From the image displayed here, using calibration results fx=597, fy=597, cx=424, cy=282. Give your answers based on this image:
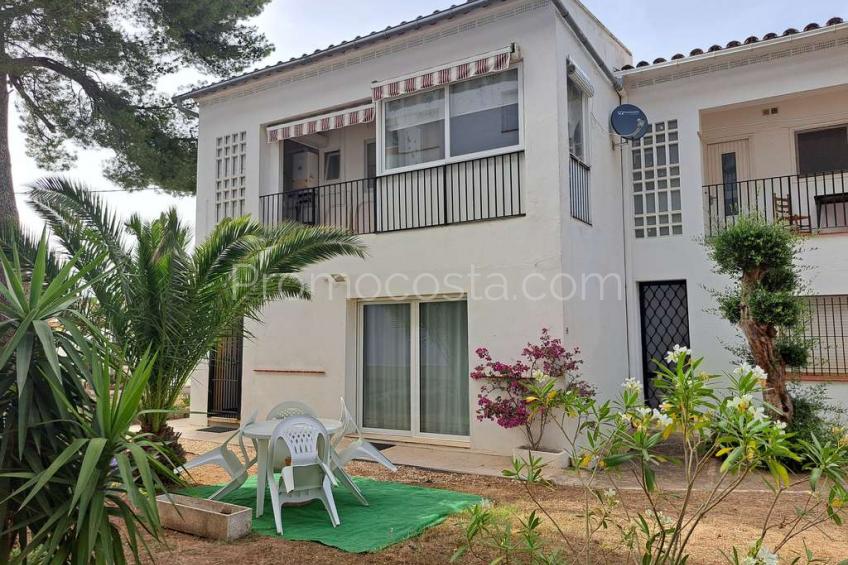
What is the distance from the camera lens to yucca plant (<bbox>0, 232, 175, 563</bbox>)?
316 centimetres

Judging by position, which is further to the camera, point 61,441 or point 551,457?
point 551,457

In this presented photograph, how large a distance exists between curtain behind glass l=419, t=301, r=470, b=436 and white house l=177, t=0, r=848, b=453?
3cm

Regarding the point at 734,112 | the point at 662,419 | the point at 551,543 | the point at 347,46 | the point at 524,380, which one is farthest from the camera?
the point at 734,112

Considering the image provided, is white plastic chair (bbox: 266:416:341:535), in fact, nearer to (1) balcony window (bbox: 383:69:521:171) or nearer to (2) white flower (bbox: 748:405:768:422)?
(2) white flower (bbox: 748:405:768:422)

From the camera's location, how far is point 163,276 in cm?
755

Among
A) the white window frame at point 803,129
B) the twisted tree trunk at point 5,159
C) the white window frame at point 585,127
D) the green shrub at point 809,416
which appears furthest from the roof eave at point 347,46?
the green shrub at point 809,416

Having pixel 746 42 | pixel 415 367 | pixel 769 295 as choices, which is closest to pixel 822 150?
pixel 746 42

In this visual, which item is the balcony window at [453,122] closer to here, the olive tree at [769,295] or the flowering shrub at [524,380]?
the flowering shrub at [524,380]

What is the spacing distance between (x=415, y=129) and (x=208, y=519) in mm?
7573

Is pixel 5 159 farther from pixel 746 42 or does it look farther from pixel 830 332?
pixel 830 332

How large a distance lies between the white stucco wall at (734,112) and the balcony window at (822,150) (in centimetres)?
33

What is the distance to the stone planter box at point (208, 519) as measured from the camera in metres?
5.62

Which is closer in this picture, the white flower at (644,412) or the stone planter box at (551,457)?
the white flower at (644,412)

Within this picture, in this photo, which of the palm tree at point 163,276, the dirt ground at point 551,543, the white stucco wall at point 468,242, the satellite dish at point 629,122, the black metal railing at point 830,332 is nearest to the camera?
the dirt ground at point 551,543
